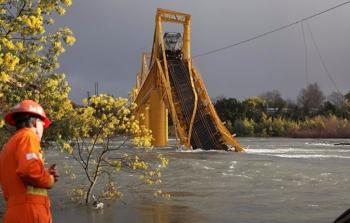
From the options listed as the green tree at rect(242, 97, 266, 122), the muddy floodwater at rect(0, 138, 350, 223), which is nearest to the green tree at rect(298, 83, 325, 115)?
the green tree at rect(242, 97, 266, 122)

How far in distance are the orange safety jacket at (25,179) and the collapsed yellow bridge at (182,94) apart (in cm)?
3972

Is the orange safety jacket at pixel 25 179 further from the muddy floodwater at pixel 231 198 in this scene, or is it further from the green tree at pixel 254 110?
the green tree at pixel 254 110

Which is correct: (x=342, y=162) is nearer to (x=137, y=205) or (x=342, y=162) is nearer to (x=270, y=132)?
(x=137, y=205)

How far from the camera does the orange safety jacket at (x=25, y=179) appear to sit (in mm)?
4535

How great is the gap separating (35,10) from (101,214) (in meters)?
5.39

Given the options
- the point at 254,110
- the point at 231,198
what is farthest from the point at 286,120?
the point at 231,198

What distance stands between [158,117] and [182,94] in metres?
5.95

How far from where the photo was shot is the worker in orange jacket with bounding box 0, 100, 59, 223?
454 centimetres

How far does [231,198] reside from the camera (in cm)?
1803

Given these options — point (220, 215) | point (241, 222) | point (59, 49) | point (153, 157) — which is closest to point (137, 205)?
point (220, 215)

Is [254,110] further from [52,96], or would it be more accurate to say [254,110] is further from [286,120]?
[52,96]

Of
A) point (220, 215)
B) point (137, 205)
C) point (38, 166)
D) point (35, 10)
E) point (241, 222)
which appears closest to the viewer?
point (38, 166)

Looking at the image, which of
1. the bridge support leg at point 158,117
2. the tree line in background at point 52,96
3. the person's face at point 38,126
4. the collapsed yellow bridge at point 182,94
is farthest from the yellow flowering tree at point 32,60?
the bridge support leg at point 158,117

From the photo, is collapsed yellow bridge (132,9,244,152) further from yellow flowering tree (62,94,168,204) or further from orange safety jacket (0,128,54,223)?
orange safety jacket (0,128,54,223)
